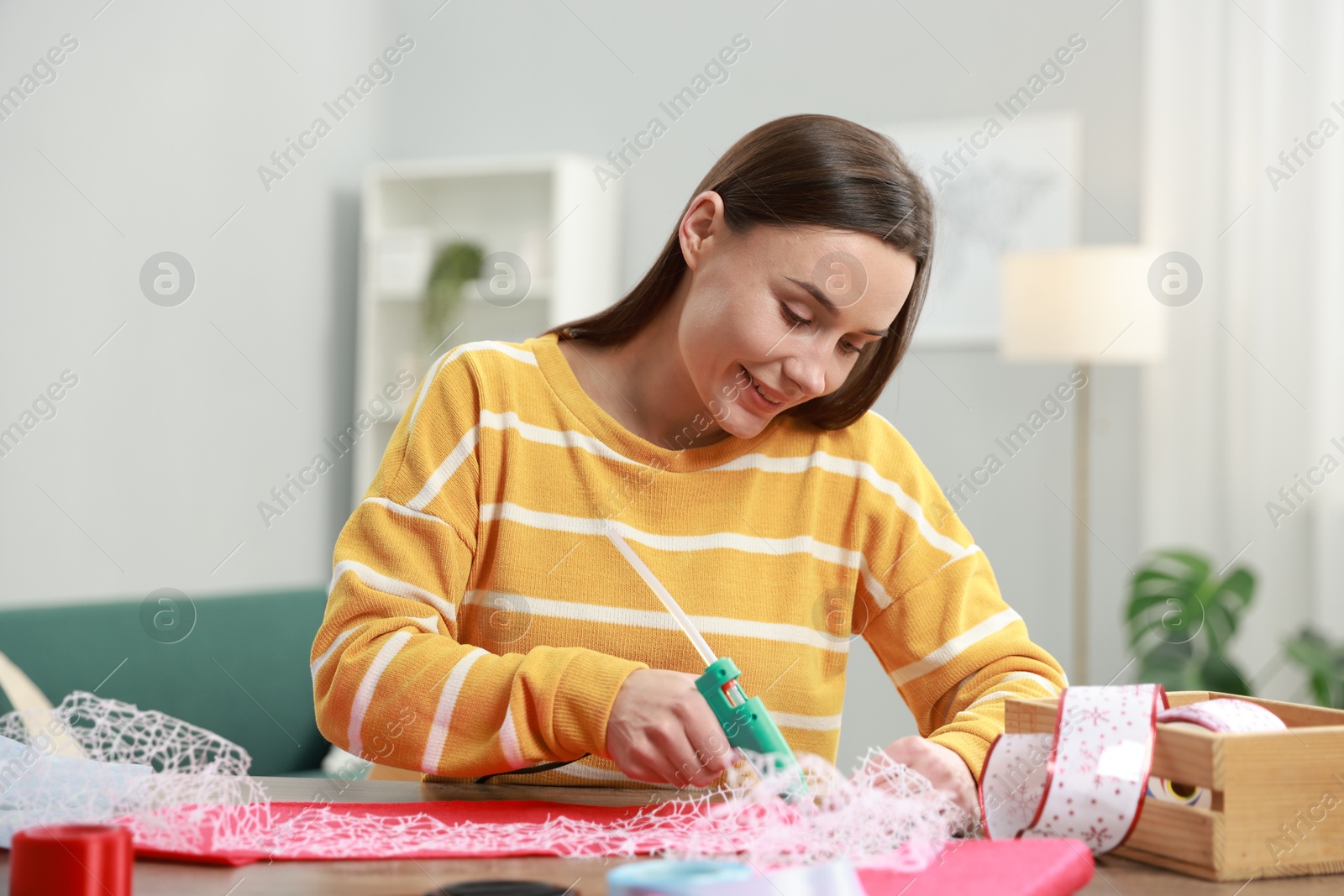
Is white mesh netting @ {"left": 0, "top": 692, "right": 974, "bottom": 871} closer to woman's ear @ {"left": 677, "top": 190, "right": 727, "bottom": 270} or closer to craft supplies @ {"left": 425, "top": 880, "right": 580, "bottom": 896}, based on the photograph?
craft supplies @ {"left": 425, "top": 880, "right": 580, "bottom": 896}

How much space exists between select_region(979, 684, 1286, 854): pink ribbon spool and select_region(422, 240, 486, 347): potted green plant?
293cm

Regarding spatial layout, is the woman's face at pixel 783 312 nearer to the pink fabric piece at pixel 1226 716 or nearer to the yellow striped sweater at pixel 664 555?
Result: the yellow striped sweater at pixel 664 555

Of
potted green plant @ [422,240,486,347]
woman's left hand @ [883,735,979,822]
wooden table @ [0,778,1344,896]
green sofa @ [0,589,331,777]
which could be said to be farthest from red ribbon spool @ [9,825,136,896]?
potted green plant @ [422,240,486,347]

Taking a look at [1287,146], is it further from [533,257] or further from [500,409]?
[500,409]

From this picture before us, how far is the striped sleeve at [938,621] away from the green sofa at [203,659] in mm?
1403

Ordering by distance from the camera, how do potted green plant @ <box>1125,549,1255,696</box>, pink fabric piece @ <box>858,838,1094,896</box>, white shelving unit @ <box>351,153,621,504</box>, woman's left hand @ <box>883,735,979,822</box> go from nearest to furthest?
pink fabric piece @ <box>858,838,1094,896</box> < woman's left hand @ <box>883,735,979,822</box> < potted green plant @ <box>1125,549,1255,696</box> < white shelving unit @ <box>351,153,621,504</box>

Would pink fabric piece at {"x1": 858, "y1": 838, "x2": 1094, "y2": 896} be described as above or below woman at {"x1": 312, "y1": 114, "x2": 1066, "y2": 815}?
below

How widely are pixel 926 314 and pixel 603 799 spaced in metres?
2.63

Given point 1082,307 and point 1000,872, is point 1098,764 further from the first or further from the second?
point 1082,307

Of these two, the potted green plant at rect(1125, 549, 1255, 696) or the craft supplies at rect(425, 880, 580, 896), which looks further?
the potted green plant at rect(1125, 549, 1255, 696)

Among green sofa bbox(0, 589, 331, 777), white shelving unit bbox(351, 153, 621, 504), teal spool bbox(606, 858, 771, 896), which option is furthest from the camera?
white shelving unit bbox(351, 153, 621, 504)

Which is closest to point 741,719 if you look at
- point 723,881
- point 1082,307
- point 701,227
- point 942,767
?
point 942,767

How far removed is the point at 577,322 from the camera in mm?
1206

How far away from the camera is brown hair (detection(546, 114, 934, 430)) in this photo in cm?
97
